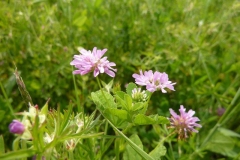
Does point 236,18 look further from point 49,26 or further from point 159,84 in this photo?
point 159,84

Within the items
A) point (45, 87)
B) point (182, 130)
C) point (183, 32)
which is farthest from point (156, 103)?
point (182, 130)

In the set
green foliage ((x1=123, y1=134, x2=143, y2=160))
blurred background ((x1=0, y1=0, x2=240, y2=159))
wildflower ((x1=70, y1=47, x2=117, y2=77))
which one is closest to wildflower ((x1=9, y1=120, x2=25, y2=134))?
wildflower ((x1=70, y1=47, x2=117, y2=77))

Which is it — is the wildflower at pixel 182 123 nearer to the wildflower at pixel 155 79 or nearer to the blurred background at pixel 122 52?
→ the wildflower at pixel 155 79

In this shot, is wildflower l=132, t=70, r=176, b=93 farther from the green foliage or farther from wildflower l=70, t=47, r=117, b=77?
the green foliage

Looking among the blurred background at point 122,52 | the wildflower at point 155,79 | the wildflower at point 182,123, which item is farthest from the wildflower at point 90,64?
the blurred background at point 122,52

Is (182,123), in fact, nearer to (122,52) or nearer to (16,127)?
(16,127)

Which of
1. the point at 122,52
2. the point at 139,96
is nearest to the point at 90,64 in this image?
the point at 139,96
